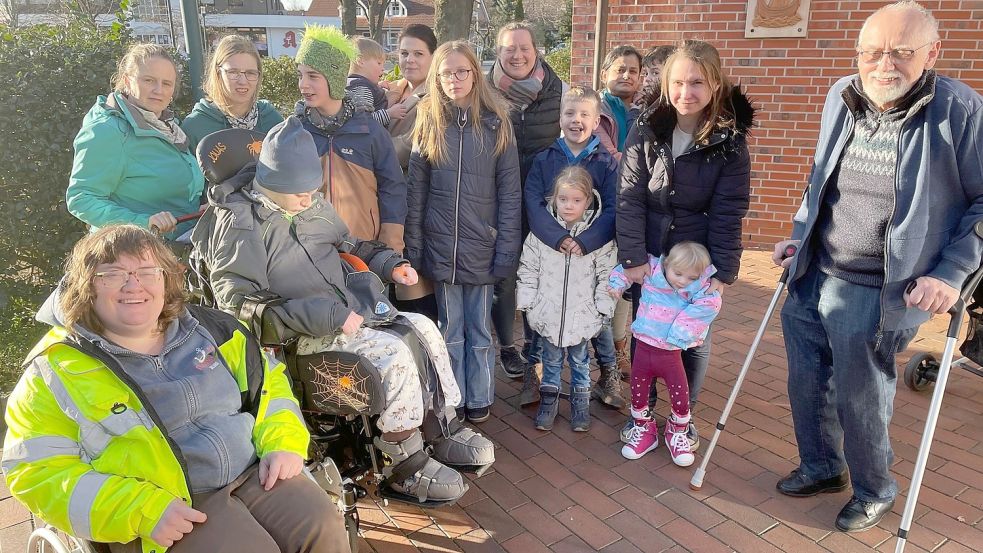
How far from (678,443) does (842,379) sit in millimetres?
938

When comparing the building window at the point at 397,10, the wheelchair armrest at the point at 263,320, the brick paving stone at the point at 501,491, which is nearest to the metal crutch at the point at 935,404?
the brick paving stone at the point at 501,491

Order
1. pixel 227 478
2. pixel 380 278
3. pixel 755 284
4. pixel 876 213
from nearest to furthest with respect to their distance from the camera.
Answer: pixel 227 478, pixel 876 213, pixel 380 278, pixel 755 284

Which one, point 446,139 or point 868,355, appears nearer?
point 868,355

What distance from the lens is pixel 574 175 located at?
143 inches

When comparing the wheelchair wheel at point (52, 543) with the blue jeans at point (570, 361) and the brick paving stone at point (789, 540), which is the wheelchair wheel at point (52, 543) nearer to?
the blue jeans at point (570, 361)

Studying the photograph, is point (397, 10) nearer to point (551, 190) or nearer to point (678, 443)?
point (551, 190)

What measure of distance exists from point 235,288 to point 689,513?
2163mm

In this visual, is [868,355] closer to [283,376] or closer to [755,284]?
[283,376]

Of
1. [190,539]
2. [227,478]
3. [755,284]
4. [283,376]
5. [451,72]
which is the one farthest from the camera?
[755,284]

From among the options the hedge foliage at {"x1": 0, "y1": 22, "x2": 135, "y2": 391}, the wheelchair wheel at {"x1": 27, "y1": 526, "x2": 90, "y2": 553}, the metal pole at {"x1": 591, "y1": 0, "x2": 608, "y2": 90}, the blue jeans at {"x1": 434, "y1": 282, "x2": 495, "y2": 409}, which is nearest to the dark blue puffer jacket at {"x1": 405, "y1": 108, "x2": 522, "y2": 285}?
the blue jeans at {"x1": 434, "y1": 282, "x2": 495, "y2": 409}

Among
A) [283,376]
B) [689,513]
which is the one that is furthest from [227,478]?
[689,513]

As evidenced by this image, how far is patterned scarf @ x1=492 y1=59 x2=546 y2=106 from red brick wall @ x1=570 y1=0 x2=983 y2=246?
11.4 ft

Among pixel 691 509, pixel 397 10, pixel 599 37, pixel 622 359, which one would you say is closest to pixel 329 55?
pixel 622 359

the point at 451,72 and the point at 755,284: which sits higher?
the point at 451,72
